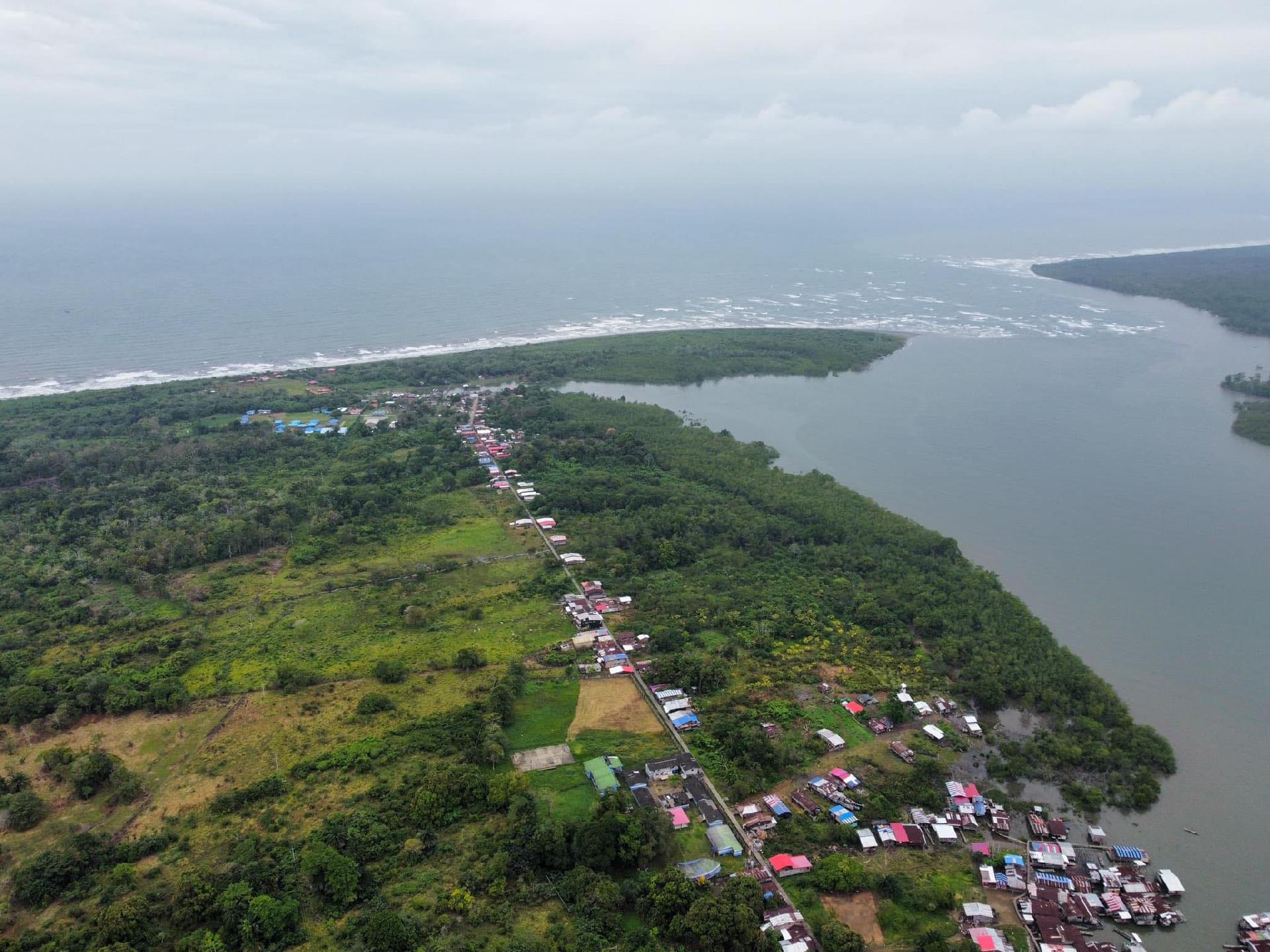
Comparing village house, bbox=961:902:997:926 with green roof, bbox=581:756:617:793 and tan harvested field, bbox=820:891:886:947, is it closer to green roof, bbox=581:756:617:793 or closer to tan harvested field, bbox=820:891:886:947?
tan harvested field, bbox=820:891:886:947

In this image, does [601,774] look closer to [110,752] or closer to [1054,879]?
[1054,879]

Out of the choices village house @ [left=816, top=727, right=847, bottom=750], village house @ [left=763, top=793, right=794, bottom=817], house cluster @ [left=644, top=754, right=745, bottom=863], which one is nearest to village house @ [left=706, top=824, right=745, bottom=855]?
house cluster @ [left=644, top=754, right=745, bottom=863]

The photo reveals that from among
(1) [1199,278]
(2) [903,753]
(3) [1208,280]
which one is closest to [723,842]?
(2) [903,753]

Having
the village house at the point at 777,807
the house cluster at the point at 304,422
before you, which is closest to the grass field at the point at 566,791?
the village house at the point at 777,807

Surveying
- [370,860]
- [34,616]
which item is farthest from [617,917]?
[34,616]

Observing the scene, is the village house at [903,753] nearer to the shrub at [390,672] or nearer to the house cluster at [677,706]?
the house cluster at [677,706]
